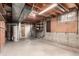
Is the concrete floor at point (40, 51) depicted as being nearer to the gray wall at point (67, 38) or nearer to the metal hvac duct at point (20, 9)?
the gray wall at point (67, 38)

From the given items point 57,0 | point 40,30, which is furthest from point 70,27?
point 40,30

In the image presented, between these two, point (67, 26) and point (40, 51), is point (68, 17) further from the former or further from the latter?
point (40, 51)

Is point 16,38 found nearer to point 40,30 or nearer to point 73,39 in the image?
point 40,30

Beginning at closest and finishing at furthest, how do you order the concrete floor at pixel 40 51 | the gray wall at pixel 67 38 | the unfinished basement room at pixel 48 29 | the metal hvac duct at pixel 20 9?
the metal hvac duct at pixel 20 9 < the concrete floor at pixel 40 51 < the unfinished basement room at pixel 48 29 < the gray wall at pixel 67 38

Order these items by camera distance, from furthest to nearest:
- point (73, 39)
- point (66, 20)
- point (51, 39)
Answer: point (51, 39), point (66, 20), point (73, 39)

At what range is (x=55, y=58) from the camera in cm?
257

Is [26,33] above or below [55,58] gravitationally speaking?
above

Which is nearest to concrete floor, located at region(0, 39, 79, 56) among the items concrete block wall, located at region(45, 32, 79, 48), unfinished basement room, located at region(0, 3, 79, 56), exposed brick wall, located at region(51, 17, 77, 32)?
unfinished basement room, located at region(0, 3, 79, 56)

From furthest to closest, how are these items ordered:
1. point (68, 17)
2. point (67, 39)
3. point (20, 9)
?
point (67, 39)
point (68, 17)
point (20, 9)

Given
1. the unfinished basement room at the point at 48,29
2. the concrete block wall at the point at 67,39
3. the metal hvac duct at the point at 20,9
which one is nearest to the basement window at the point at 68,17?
the unfinished basement room at the point at 48,29

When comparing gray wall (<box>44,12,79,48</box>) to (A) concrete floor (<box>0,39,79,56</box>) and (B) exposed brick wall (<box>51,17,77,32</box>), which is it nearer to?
(B) exposed brick wall (<box>51,17,77,32</box>)

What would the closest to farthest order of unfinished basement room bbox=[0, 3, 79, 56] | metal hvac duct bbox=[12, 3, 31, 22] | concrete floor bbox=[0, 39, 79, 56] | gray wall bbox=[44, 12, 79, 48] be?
metal hvac duct bbox=[12, 3, 31, 22] < concrete floor bbox=[0, 39, 79, 56] < unfinished basement room bbox=[0, 3, 79, 56] < gray wall bbox=[44, 12, 79, 48]

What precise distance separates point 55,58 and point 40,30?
4795 mm

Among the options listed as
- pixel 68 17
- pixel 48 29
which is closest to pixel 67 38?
pixel 68 17
